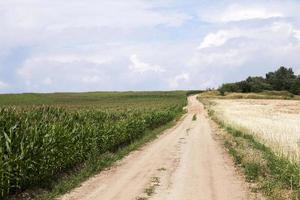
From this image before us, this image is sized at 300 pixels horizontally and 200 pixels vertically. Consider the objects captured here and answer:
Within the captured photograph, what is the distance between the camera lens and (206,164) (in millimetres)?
21234

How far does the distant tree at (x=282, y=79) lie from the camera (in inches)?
7018

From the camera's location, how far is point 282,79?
598 ft

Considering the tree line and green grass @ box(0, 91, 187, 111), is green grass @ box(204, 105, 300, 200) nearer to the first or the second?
green grass @ box(0, 91, 187, 111)

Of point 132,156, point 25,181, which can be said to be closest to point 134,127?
point 132,156

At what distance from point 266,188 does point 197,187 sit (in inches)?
79.0

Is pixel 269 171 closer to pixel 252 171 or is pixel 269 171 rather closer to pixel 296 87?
pixel 252 171

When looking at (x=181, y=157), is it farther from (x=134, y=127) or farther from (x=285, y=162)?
(x=134, y=127)

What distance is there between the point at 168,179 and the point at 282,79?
172 m

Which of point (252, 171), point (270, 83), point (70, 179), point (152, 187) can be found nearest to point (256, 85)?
point (270, 83)

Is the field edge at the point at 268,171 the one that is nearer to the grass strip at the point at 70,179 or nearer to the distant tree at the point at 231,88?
the grass strip at the point at 70,179

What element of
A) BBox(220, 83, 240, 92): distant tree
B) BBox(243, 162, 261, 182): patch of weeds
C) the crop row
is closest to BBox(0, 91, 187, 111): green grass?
BBox(220, 83, 240, 92): distant tree

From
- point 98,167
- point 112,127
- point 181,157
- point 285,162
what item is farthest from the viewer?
point 112,127

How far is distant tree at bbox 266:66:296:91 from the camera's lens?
178 m

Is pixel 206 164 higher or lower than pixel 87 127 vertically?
lower
